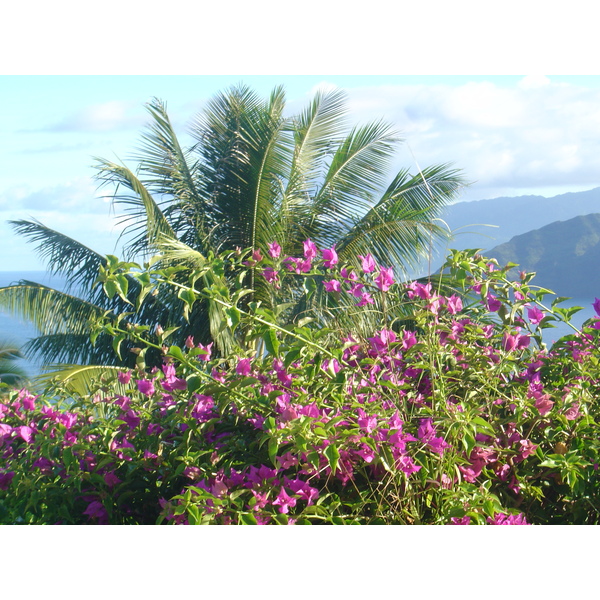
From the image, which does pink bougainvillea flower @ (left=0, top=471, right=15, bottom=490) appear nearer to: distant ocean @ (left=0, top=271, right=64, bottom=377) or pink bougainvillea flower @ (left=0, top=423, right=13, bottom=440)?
pink bougainvillea flower @ (left=0, top=423, right=13, bottom=440)

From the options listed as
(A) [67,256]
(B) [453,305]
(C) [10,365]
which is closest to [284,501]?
(B) [453,305]

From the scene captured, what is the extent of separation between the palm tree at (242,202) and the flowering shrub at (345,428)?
455 centimetres

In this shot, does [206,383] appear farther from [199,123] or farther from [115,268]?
[199,123]

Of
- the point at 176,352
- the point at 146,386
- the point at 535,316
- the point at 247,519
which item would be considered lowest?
the point at 247,519

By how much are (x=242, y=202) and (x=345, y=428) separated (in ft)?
19.3

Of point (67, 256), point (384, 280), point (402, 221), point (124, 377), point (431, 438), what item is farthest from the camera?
point (67, 256)

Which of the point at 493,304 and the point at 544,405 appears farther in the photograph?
the point at 493,304

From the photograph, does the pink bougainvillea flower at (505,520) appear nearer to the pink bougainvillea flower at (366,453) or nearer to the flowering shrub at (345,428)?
the flowering shrub at (345,428)

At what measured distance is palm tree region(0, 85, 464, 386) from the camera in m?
6.71

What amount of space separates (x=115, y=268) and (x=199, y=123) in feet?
22.0

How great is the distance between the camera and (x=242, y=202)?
7.12 m

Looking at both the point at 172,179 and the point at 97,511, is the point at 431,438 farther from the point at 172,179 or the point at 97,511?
the point at 172,179

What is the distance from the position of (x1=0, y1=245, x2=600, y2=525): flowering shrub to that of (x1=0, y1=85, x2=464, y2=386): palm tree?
14.9 ft

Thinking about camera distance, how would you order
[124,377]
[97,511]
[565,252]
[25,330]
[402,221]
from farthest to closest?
[565,252]
[25,330]
[402,221]
[124,377]
[97,511]
